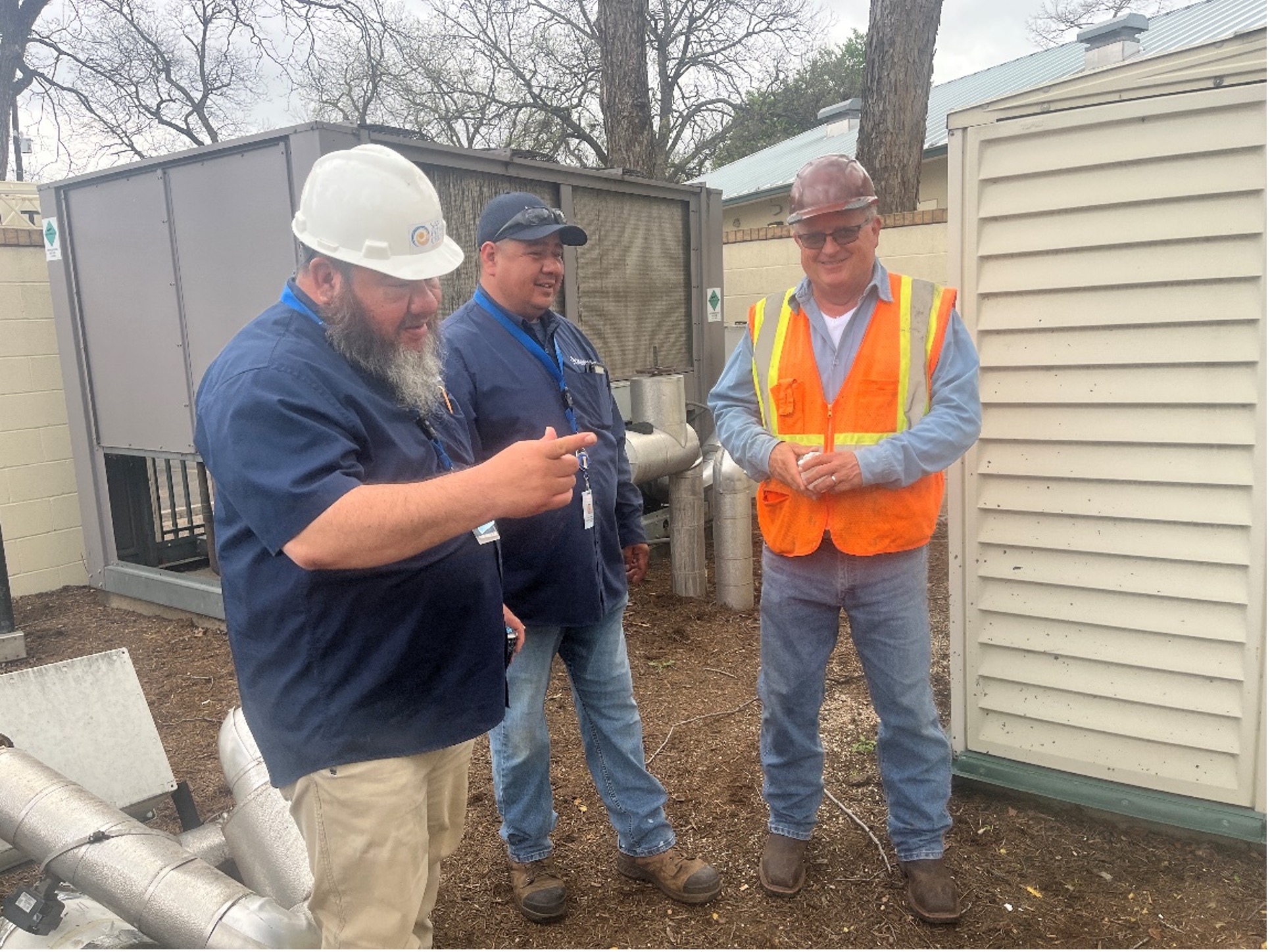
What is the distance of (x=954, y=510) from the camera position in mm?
3133

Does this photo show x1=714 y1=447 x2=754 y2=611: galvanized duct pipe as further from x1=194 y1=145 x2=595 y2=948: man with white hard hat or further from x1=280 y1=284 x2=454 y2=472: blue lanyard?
x1=194 y1=145 x2=595 y2=948: man with white hard hat

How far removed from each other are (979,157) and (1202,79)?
0.61 m

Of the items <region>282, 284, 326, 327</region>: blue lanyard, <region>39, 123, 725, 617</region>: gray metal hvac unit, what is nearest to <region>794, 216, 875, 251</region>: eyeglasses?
<region>282, 284, 326, 327</region>: blue lanyard

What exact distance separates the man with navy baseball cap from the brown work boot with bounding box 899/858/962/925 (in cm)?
58

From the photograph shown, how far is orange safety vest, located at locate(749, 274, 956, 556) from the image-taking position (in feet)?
8.27

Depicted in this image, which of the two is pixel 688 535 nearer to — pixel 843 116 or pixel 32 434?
pixel 32 434

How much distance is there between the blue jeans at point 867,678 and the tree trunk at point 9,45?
15887 mm

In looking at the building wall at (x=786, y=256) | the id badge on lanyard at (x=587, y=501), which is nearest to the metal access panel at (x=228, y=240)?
the id badge on lanyard at (x=587, y=501)

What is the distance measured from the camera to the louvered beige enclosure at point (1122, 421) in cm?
262

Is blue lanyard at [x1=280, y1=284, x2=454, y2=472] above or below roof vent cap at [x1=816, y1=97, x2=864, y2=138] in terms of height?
below

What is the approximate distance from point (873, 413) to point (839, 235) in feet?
1.64

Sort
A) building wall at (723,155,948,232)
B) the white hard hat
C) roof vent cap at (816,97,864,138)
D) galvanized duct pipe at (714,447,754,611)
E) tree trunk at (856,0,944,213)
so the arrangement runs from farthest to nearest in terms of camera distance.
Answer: roof vent cap at (816,97,864,138) → building wall at (723,155,948,232) → tree trunk at (856,0,944,213) → galvanized duct pipe at (714,447,754,611) → the white hard hat

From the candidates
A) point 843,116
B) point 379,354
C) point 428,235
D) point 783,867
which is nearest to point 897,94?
point 783,867

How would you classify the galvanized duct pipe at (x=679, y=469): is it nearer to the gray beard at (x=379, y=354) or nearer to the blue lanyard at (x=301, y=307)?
the gray beard at (x=379, y=354)
